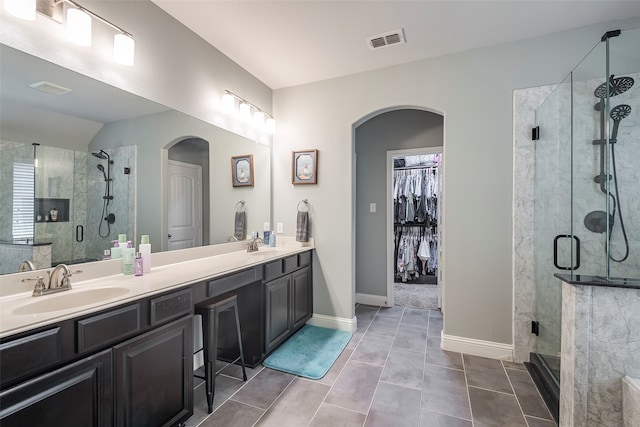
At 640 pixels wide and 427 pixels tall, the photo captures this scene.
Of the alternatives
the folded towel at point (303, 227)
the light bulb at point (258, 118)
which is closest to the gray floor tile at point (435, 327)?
the folded towel at point (303, 227)

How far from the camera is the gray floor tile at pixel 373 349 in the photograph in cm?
247

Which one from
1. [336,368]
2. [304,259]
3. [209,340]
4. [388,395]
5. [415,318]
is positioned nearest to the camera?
[209,340]

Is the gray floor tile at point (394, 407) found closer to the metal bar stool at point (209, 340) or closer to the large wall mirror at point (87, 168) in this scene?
the metal bar stool at point (209, 340)

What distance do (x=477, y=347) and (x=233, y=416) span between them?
6.96 feet

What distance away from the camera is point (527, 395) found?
199 cm

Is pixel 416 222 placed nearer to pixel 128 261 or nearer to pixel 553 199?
pixel 553 199

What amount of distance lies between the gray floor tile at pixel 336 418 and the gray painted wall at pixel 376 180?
2.19 metres

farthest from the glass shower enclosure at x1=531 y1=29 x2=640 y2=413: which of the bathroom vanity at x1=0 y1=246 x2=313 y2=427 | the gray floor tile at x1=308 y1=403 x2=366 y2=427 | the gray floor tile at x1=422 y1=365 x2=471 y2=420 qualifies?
the bathroom vanity at x1=0 y1=246 x2=313 y2=427

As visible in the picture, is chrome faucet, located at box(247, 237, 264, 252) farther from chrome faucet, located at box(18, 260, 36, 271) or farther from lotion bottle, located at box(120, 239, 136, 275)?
chrome faucet, located at box(18, 260, 36, 271)

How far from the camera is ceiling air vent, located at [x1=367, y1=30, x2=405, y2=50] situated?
2.34m

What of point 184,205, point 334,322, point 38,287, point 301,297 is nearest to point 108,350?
point 38,287

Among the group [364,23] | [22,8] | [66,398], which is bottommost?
[66,398]

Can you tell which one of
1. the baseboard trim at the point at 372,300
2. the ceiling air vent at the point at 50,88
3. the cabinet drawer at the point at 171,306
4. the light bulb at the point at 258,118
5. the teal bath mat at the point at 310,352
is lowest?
the teal bath mat at the point at 310,352

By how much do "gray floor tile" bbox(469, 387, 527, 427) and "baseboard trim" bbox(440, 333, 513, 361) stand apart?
1.82 ft
